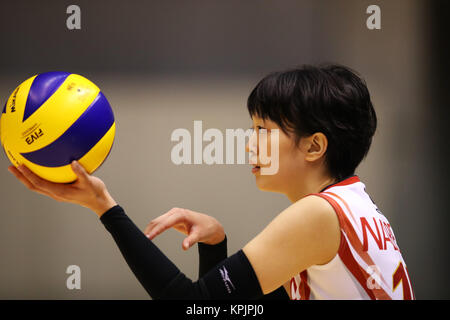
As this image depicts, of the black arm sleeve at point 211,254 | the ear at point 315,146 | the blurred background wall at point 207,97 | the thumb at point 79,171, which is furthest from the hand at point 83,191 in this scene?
the blurred background wall at point 207,97

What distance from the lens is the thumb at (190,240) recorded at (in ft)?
3.18

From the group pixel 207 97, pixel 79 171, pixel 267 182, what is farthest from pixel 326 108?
pixel 207 97

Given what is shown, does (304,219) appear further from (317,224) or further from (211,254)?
(211,254)

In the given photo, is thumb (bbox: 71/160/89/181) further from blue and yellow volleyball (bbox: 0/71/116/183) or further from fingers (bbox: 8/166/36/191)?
fingers (bbox: 8/166/36/191)

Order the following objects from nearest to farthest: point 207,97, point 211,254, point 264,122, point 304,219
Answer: point 304,219 < point 264,122 < point 211,254 < point 207,97

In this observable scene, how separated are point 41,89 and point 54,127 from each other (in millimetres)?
121

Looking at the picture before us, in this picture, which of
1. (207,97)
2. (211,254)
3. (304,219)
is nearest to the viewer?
(304,219)

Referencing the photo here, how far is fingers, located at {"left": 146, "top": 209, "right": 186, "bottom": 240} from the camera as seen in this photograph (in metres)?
1.00

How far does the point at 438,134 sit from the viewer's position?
2.76m

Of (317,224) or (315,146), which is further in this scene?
(315,146)

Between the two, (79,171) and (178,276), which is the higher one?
(79,171)

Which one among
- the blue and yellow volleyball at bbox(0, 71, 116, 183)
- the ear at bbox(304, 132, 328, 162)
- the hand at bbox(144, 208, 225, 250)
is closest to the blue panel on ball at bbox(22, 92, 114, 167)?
the blue and yellow volleyball at bbox(0, 71, 116, 183)

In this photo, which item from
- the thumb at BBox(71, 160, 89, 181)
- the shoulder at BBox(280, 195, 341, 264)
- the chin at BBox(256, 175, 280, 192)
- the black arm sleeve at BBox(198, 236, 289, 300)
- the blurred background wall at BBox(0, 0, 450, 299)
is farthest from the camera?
the blurred background wall at BBox(0, 0, 450, 299)

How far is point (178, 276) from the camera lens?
0.91 metres
